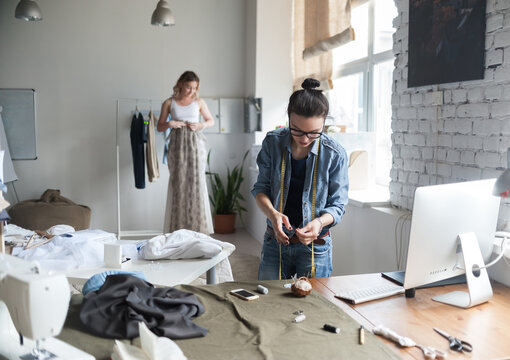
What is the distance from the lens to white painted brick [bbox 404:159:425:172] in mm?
2752

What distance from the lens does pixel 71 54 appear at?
5.67 meters

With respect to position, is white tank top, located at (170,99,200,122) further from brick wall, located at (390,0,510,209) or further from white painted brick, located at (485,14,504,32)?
white painted brick, located at (485,14,504,32)

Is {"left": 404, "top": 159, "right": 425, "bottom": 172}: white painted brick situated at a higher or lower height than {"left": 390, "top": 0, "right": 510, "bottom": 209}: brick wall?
lower

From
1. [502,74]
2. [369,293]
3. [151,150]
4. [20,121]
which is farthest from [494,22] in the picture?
[20,121]

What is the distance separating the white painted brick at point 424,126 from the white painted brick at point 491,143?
43 cm

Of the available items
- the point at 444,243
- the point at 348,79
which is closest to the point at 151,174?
the point at 348,79

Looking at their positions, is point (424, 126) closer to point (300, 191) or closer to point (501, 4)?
point (501, 4)

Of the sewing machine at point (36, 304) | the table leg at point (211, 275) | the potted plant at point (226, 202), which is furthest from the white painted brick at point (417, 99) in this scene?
the potted plant at point (226, 202)

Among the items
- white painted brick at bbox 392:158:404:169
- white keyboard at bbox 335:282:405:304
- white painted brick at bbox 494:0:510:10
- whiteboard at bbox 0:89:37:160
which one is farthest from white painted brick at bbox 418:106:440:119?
whiteboard at bbox 0:89:37:160

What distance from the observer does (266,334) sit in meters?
1.35

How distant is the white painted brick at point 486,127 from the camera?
2188mm

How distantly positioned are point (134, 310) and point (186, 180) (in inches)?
137

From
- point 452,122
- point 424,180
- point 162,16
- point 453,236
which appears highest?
point 162,16

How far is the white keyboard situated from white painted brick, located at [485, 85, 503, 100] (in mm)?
1028
